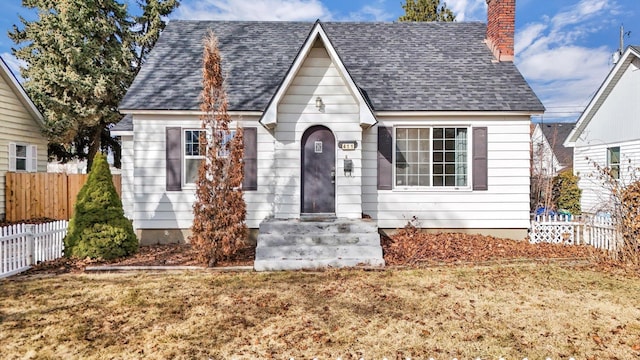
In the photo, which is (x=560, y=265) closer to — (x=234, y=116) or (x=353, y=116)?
(x=353, y=116)

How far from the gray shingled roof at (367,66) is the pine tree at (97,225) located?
7.60 ft

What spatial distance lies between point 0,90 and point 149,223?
30.1 feet

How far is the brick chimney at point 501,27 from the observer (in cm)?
1002

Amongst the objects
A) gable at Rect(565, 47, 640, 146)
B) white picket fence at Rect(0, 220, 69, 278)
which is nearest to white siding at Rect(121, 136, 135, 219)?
white picket fence at Rect(0, 220, 69, 278)

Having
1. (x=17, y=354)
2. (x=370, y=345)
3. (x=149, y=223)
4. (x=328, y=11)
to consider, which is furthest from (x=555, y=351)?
(x=328, y=11)

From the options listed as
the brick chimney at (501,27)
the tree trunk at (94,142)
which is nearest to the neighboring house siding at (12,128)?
the tree trunk at (94,142)

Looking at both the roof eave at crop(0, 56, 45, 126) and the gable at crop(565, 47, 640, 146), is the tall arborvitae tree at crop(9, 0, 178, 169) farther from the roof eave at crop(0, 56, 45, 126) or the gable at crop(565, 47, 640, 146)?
the gable at crop(565, 47, 640, 146)

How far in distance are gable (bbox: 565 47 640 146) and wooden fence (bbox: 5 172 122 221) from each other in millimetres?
22054

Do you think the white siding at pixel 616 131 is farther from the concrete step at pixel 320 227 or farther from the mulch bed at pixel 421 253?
the concrete step at pixel 320 227

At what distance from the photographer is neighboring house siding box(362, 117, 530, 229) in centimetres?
916

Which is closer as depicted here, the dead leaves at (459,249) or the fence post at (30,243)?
the fence post at (30,243)

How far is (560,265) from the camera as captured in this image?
7129mm

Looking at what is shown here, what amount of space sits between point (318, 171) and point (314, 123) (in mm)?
1225

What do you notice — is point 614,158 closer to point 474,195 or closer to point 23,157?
point 474,195
